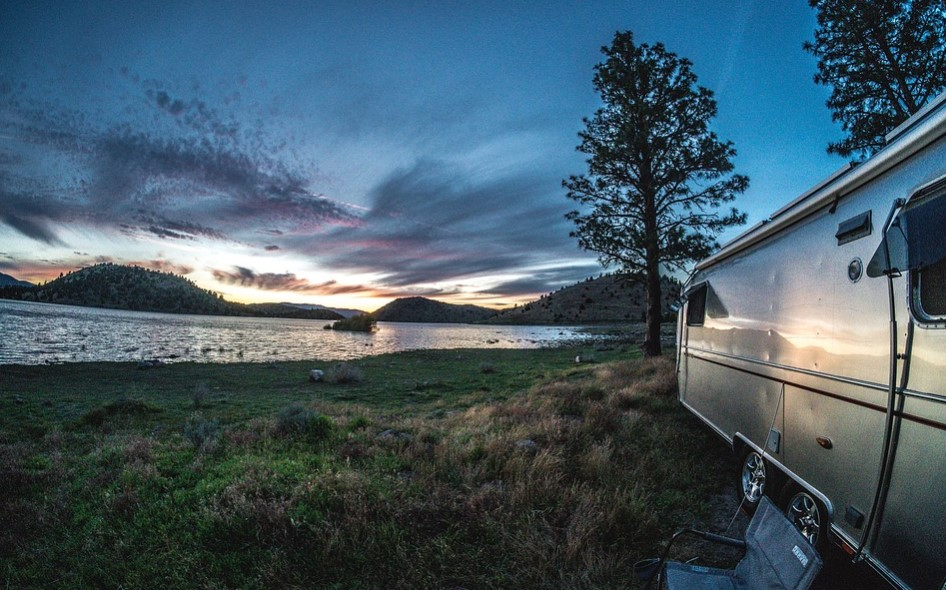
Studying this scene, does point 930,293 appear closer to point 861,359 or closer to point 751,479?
point 861,359

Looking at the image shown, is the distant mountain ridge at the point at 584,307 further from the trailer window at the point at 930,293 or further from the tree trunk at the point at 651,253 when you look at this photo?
the trailer window at the point at 930,293

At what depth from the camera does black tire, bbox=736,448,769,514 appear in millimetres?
5016

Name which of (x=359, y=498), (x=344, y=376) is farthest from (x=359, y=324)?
(x=359, y=498)

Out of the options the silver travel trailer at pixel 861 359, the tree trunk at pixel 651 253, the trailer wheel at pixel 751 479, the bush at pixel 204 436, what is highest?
the tree trunk at pixel 651 253

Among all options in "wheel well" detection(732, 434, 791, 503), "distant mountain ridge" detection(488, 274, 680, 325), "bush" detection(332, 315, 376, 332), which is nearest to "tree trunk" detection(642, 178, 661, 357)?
"wheel well" detection(732, 434, 791, 503)

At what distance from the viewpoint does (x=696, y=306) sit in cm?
809

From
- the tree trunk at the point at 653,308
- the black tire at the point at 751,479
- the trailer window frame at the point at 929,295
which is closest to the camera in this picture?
the trailer window frame at the point at 929,295

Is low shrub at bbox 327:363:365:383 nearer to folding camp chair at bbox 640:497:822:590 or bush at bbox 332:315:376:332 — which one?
folding camp chair at bbox 640:497:822:590

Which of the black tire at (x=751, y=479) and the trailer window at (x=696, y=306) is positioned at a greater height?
the trailer window at (x=696, y=306)

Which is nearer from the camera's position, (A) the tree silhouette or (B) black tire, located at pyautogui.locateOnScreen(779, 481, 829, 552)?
(B) black tire, located at pyautogui.locateOnScreen(779, 481, 829, 552)

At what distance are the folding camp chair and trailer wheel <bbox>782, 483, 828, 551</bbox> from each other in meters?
0.67

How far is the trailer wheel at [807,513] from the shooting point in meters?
3.83

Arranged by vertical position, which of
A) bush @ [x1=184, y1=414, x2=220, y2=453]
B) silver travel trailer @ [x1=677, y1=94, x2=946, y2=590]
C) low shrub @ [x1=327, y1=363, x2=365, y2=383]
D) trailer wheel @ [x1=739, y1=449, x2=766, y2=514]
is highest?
silver travel trailer @ [x1=677, y1=94, x2=946, y2=590]

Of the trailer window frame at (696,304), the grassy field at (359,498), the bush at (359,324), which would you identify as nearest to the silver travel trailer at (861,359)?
the grassy field at (359,498)
